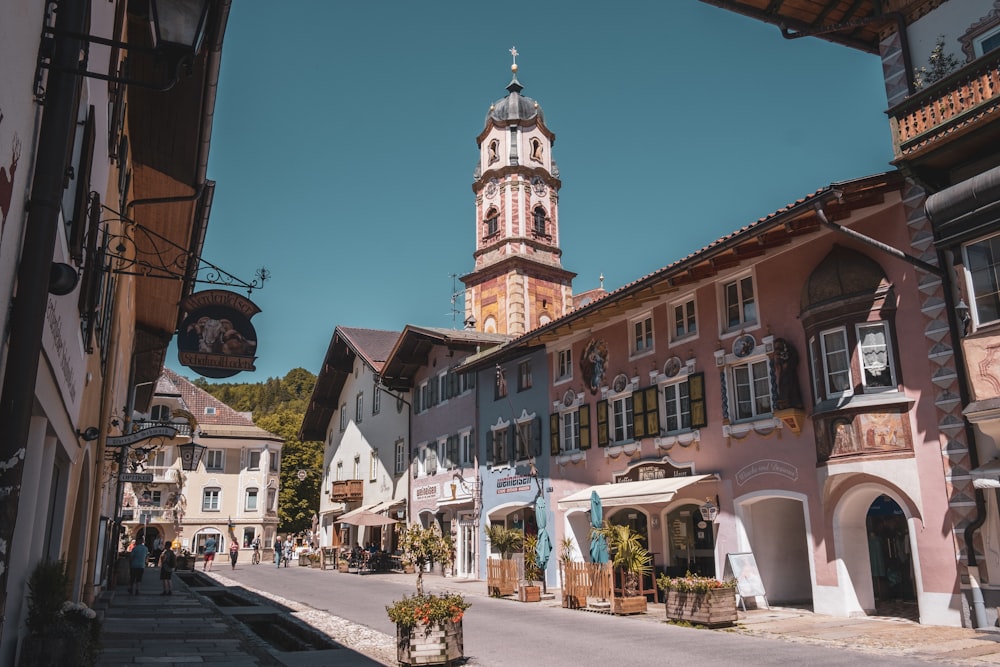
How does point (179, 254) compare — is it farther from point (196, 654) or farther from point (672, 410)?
point (672, 410)

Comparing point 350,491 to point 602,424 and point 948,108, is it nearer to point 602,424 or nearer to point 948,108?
point 602,424

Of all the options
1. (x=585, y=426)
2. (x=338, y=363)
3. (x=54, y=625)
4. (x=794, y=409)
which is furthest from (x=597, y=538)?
(x=338, y=363)

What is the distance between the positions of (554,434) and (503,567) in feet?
16.0

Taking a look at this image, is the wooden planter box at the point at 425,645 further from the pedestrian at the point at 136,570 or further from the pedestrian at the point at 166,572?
the pedestrian at the point at 136,570

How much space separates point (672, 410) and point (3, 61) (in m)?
19.0

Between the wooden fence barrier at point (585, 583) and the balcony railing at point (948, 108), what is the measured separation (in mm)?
10412

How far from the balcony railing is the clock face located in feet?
121

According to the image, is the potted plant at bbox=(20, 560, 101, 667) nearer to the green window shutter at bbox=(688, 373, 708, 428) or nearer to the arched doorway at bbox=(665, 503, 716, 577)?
the green window shutter at bbox=(688, 373, 708, 428)

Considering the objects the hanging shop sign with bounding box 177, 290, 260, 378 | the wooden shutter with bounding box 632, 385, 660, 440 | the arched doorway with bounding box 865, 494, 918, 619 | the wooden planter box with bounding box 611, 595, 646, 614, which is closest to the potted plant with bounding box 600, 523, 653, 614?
the wooden planter box with bounding box 611, 595, 646, 614

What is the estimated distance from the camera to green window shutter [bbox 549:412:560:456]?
2588 cm

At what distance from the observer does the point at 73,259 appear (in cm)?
643

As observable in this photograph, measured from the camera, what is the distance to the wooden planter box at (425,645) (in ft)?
35.0

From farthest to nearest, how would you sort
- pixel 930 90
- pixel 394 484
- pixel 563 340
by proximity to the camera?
pixel 394 484 < pixel 563 340 < pixel 930 90

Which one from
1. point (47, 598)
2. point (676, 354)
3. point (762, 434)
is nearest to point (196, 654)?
→ point (47, 598)
